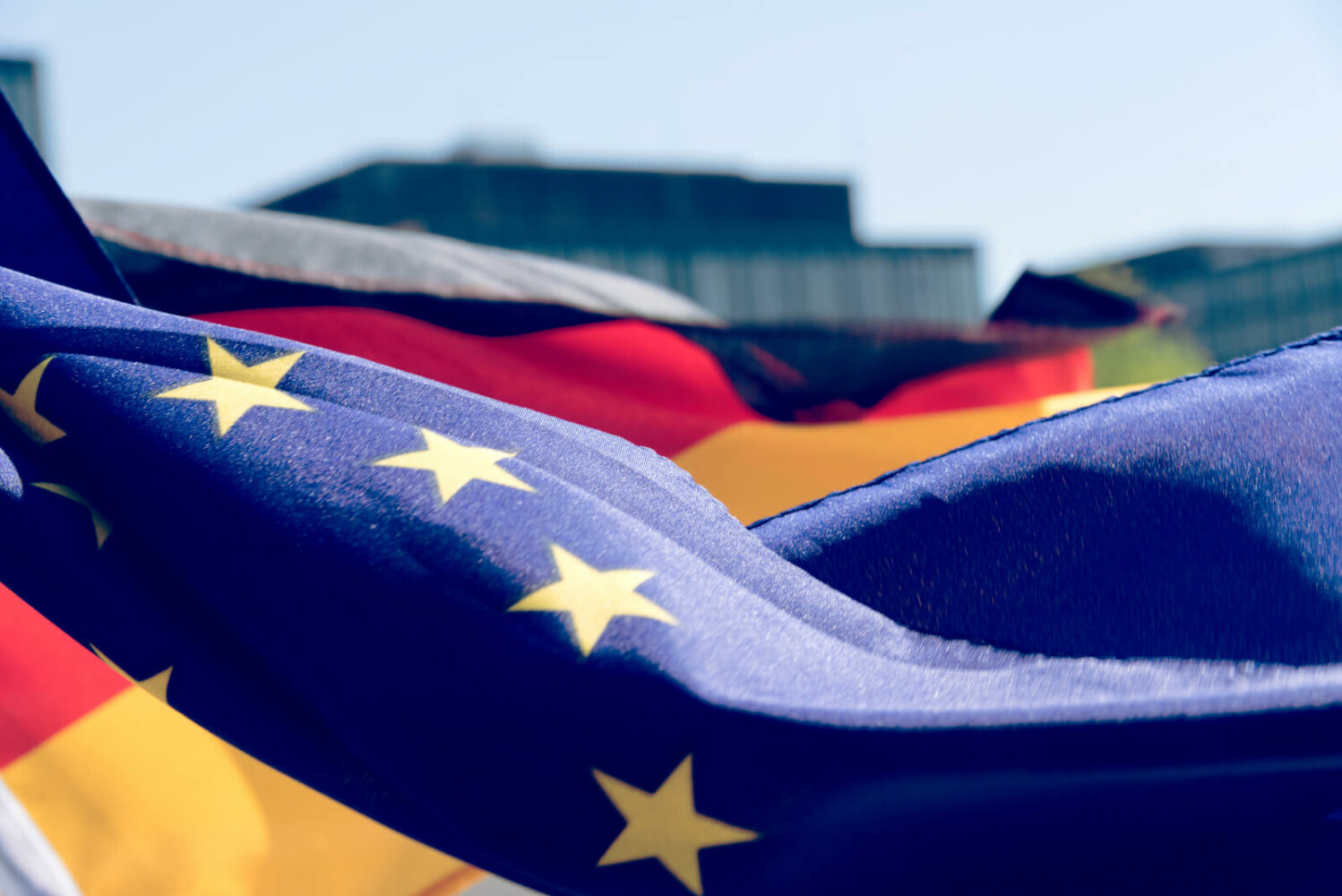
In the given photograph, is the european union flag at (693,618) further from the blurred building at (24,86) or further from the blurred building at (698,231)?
the blurred building at (698,231)

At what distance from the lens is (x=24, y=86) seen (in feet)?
32.9

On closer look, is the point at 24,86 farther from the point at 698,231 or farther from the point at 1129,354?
the point at 698,231

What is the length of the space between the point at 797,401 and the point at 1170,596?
4.10 feet

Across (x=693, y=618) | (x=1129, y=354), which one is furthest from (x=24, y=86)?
(x=693, y=618)

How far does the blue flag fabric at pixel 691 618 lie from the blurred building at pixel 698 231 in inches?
627

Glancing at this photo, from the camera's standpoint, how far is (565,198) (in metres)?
18.1

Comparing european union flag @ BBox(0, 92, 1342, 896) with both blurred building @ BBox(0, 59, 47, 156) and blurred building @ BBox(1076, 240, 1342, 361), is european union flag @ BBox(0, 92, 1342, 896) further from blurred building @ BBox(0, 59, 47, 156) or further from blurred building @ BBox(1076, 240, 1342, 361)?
blurred building @ BBox(1076, 240, 1342, 361)

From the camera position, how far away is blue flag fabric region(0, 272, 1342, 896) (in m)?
1.11

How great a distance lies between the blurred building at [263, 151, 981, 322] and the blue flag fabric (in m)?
15.9

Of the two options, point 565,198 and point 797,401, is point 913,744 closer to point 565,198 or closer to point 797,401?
point 797,401

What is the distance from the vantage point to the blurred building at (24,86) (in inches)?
386

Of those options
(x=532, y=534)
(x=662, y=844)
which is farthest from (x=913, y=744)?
(x=532, y=534)

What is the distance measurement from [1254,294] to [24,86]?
18540mm

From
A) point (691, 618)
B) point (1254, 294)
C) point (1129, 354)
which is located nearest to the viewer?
point (691, 618)
